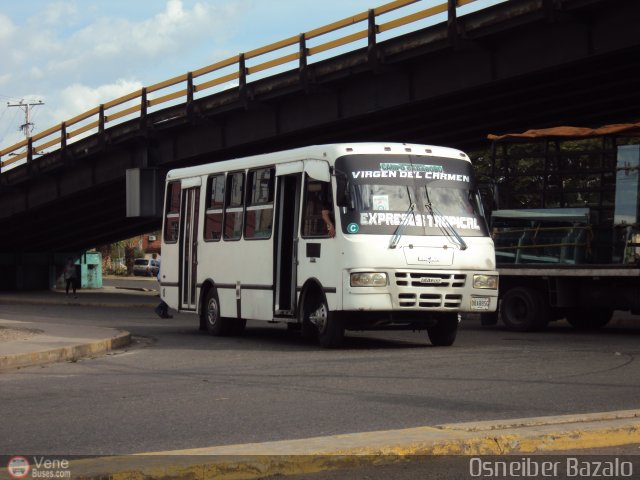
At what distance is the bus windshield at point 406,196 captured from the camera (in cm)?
1584

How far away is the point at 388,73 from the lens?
3023 cm

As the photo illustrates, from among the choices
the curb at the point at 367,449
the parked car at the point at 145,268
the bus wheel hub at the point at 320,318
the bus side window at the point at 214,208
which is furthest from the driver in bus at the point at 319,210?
the parked car at the point at 145,268

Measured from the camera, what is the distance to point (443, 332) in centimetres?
1694

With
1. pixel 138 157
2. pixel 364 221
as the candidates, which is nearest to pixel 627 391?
pixel 364 221

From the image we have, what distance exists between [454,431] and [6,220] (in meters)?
41.0

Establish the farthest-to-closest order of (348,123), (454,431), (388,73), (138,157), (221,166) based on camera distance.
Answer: (138,157), (348,123), (388,73), (221,166), (454,431)

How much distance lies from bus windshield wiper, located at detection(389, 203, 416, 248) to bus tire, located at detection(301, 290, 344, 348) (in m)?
1.31

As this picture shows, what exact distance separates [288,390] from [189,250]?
10201 mm

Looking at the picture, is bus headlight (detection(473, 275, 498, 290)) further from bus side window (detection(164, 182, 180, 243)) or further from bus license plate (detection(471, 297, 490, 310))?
bus side window (detection(164, 182, 180, 243))

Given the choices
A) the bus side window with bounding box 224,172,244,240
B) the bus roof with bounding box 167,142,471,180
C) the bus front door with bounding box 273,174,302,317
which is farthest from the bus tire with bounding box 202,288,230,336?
the bus roof with bounding box 167,142,471,180

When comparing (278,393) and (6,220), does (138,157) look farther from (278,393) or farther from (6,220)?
(278,393)

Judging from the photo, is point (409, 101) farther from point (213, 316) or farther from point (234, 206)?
point (213, 316)

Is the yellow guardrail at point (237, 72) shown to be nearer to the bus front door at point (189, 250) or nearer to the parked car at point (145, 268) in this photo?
the bus front door at point (189, 250)

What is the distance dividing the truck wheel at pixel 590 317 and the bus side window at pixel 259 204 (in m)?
7.02
